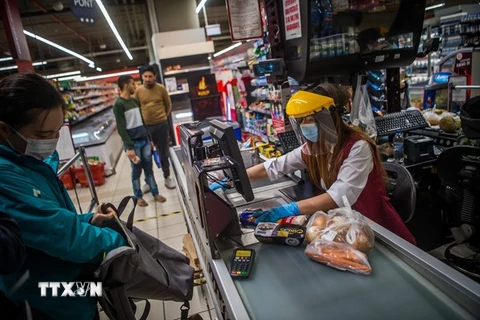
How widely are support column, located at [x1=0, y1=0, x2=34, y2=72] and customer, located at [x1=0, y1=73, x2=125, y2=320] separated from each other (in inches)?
136

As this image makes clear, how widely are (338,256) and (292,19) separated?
1888 millimetres

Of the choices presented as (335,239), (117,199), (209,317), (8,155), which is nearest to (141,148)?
(117,199)

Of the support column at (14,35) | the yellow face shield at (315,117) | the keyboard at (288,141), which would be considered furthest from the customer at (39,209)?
the support column at (14,35)

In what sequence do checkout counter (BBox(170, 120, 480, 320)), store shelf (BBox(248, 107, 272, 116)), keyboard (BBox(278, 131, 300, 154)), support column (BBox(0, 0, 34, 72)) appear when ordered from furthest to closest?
store shelf (BBox(248, 107, 272, 116)) < support column (BBox(0, 0, 34, 72)) < keyboard (BBox(278, 131, 300, 154)) < checkout counter (BBox(170, 120, 480, 320))

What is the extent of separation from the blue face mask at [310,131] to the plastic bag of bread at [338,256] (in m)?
0.60

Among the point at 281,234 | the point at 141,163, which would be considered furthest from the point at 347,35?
the point at 141,163

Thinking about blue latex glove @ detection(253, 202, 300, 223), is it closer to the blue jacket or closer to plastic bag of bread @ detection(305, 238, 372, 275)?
plastic bag of bread @ detection(305, 238, 372, 275)

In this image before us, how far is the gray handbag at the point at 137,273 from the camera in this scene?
1182mm

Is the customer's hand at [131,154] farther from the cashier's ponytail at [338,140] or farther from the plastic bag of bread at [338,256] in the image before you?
the plastic bag of bread at [338,256]

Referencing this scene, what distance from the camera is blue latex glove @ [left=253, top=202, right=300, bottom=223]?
5.18ft

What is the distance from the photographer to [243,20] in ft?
9.64

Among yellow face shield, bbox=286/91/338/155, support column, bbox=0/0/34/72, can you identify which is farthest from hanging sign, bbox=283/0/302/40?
support column, bbox=0/0/34/72

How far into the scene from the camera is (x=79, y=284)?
4.16ft

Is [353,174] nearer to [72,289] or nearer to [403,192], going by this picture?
[403,192]
